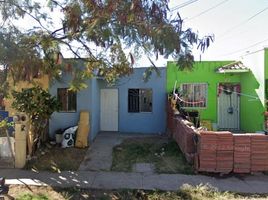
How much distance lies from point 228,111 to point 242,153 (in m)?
8.97

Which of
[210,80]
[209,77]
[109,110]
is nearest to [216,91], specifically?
[210,80]

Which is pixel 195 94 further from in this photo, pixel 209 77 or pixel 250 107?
pixel 250 107

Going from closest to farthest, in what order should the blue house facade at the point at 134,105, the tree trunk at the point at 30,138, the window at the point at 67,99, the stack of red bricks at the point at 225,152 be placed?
the stack of red bricks at the point at 225,152 → the tree trunk at the point at 30,138 → the window at the point at 67,99 → the blue house facade at the point at 134,105

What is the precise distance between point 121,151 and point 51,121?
11.7 ft

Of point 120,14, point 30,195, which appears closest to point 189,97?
point 30,195

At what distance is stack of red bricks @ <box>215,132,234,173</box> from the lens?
9.52 metres

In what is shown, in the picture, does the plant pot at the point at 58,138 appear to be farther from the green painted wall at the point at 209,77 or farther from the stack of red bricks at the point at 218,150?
the green painted wall at the point at 209,77

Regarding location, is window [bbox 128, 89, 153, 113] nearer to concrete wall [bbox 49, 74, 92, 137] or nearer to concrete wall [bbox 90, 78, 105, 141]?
concrete wall [bbox 90, 78, 105, 141]

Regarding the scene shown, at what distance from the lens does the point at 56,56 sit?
6863 mm

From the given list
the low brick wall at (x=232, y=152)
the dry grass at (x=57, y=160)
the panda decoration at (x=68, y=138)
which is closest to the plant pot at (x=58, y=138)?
the panda decoration at (x=68, y=138)

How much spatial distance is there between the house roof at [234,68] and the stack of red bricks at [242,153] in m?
7.77

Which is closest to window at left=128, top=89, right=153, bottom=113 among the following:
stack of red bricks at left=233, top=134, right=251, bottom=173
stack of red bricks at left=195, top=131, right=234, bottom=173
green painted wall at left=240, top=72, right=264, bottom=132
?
green painted wall at left=240, top=72, right=264, bottom=132

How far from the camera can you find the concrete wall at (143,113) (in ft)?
56.7

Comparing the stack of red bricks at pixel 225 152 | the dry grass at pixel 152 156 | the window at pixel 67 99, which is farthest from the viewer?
the window at pixel 67 99
